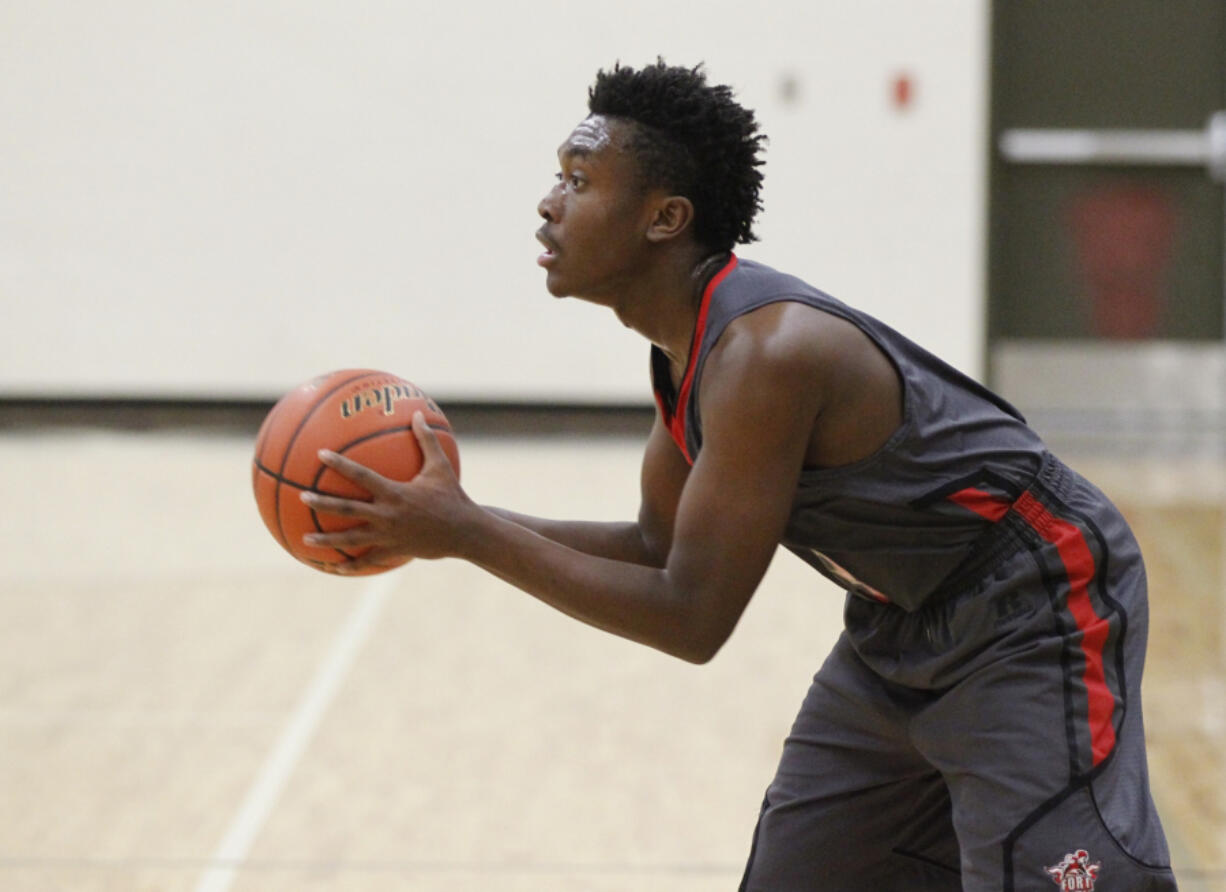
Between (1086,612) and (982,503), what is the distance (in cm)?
18

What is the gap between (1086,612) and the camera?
186 cm

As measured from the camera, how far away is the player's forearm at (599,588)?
1749 mm

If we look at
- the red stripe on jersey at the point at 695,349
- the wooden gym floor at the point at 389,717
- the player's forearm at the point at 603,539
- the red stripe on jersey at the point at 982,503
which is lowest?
the wooden gym floor at the point at 389,717

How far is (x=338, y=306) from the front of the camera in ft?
26.5

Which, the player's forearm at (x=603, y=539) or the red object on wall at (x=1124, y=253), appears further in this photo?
the red object on wall at (x=1124, y=253)

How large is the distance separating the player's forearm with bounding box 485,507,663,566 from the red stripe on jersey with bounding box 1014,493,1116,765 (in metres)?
0.56

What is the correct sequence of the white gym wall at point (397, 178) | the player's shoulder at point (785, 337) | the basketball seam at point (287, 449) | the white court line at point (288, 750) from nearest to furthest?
1. the player's shoulder at point (785, 337)
2. the basketball seam at point (287, 449)
3. the white court line at point (288, 750)
4. the white gym wall at point (397, 178)

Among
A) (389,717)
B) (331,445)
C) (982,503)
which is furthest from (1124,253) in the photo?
(331,445)

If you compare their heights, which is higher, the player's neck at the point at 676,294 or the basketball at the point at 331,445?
the player's neck at the point at 676,294

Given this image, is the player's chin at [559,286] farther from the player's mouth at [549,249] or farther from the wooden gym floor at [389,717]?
the wooden gym floor at [389,717]

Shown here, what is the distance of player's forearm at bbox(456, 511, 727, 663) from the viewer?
1749mm

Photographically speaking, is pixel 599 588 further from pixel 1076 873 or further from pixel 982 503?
pixel 1076 873

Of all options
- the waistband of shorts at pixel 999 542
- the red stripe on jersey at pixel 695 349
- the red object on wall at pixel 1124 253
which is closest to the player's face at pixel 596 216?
the red stripe on jersey at pixel 695 349

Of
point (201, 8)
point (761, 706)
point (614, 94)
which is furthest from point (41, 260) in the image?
point (614, 94)
